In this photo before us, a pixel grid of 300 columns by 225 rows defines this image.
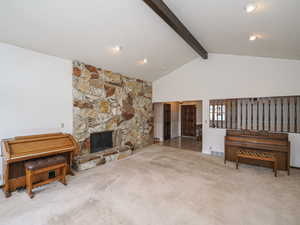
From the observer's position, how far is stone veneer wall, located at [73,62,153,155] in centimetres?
390

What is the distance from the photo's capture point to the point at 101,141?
4512 mm

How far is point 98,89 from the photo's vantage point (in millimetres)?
4289

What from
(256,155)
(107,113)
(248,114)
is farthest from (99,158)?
(248,114)

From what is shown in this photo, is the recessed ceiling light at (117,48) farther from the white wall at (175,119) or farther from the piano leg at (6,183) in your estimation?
the white wall at (175,119)

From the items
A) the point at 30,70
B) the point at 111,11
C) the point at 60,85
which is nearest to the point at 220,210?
the point at 111,11

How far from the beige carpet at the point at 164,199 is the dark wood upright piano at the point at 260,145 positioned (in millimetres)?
285

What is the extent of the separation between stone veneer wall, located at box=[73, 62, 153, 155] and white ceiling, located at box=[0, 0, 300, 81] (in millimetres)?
600

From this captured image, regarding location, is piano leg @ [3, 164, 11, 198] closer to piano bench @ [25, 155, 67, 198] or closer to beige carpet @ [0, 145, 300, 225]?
beige carpet @ [0, 145, 300, 225]

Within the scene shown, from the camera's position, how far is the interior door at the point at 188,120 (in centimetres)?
841

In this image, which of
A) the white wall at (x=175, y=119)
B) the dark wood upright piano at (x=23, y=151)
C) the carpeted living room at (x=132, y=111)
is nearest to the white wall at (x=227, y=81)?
the carpeted living room at (x=132, y=111)

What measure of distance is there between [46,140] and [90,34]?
2397 millimetres

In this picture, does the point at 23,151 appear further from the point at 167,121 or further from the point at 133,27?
the point at 167,121

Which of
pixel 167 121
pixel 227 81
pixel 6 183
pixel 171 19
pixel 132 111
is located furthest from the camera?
pixel 167 121

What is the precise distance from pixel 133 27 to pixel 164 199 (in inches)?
131
